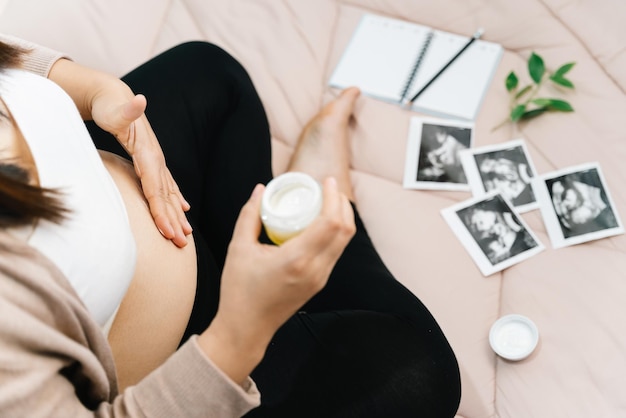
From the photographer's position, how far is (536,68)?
138 centimetres

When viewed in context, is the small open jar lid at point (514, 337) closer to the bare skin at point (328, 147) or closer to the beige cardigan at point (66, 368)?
the bare skin at point (328, 147)

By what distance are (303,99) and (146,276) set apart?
2.51 ft

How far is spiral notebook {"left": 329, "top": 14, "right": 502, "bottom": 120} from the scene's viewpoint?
4.65 ft

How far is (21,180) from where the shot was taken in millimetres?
640

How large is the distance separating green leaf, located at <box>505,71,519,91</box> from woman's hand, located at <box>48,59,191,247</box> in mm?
874

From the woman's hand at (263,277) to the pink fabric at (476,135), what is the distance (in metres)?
0.58

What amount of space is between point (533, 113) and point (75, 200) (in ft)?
3.47

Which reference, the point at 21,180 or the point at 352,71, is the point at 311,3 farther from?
the point at 21,180

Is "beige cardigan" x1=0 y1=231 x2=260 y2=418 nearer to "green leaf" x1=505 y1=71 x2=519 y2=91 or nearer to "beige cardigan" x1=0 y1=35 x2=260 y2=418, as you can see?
"beige cardigan" x1=0 y1=35 x2=260 y2=418

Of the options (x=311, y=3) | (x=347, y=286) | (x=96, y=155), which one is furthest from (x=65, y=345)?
(x=311, y=3)

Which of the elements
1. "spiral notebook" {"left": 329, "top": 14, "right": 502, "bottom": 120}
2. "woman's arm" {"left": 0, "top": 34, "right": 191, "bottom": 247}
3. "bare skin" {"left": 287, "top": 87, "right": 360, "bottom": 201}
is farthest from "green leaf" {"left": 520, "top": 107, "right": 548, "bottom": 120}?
"woman's arm" {"left": 0, "top": 34, "right": 191, "bottom": 247}

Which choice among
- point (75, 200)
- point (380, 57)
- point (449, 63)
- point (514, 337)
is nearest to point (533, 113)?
point (449, 63)

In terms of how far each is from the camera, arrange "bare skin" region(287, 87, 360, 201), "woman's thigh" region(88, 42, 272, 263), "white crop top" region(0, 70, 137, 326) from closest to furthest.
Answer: "white crop top" region(0, 70, 137, 326) < "woman's thigh" region(88, 42, 272, 263) < "bare skin" region(287, 87, 360, 201)

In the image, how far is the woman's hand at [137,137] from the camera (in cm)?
86
